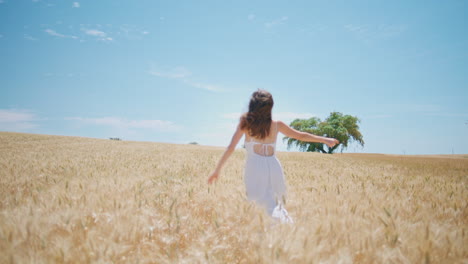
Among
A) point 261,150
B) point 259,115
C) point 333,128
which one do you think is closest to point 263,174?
point 261,150

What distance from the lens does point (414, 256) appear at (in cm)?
157

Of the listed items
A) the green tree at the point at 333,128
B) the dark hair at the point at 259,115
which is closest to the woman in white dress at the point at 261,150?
the dark hair at the point at 259,115

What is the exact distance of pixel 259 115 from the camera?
2.99m

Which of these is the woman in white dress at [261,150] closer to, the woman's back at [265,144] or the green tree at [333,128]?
the woman's back at [265,144]

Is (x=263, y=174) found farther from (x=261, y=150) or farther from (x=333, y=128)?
(x=333, y=128)

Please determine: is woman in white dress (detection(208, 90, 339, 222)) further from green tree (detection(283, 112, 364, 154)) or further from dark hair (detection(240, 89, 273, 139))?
green tree (detection(283, 112, 364, 154))

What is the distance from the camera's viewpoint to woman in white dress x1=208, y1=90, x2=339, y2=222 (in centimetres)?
299

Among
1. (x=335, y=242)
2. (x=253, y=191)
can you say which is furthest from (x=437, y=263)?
(x=253, y=191)

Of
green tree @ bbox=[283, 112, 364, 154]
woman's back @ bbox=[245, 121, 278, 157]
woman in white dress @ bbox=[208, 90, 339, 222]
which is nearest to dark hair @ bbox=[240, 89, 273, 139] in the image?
woman in white dress @ bbox=[208, 90, 339, 222]

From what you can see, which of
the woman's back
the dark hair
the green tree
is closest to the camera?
the dark hair

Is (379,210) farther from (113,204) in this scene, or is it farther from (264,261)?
(113,204)

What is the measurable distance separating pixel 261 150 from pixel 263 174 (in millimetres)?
364

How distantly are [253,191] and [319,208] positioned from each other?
91 cm

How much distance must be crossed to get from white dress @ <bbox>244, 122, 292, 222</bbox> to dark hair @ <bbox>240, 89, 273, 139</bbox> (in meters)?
0.16
